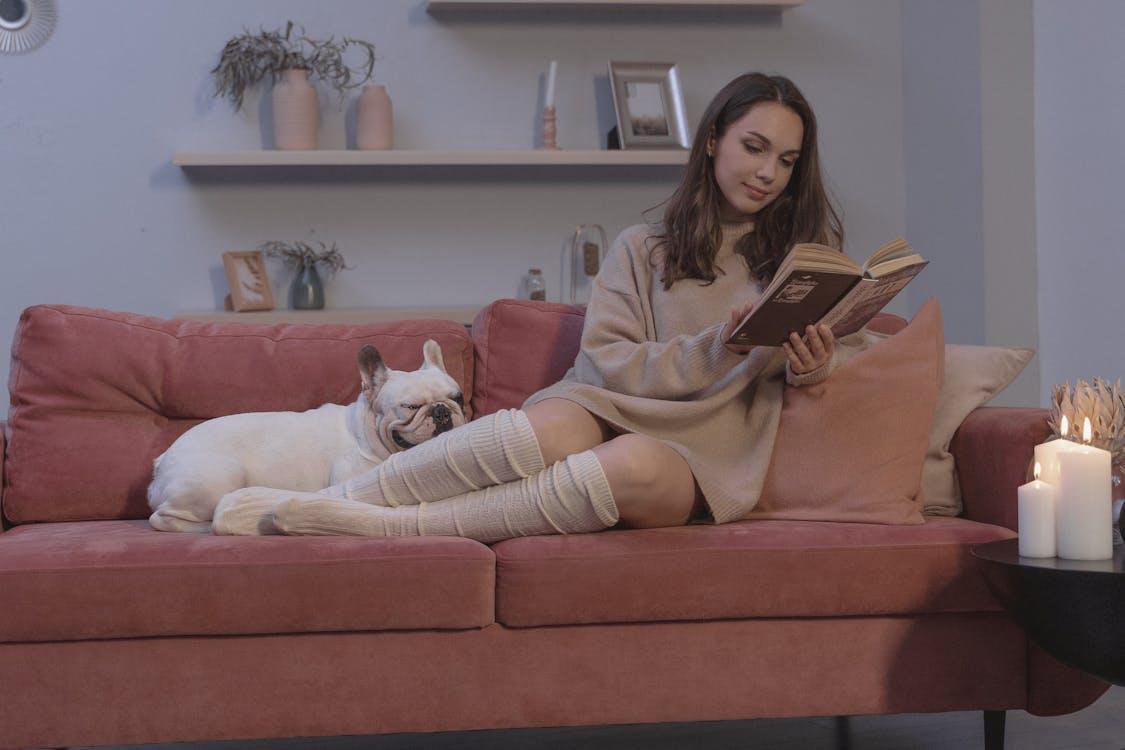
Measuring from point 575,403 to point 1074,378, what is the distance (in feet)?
5.85

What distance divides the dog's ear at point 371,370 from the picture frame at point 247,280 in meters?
1.46

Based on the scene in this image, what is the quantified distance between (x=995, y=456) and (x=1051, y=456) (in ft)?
1.04

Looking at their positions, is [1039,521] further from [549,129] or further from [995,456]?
[549,129]

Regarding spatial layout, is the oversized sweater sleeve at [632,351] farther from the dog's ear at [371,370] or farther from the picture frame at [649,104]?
the picture frame at [649,104]

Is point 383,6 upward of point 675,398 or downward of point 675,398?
upward

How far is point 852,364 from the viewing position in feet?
6.76

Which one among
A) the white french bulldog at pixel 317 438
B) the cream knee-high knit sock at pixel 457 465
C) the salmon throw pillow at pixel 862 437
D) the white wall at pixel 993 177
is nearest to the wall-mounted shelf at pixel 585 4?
the white wall at pixel 993 177

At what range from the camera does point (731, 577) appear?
180 cm

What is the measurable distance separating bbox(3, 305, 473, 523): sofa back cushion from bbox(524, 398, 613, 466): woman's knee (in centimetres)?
42

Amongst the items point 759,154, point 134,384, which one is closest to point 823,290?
point 759,154

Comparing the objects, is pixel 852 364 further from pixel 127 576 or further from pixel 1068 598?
pixel 127 576

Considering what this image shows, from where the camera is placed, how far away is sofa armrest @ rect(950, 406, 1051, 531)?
6.37 ft

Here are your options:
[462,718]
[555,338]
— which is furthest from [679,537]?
[555,338]

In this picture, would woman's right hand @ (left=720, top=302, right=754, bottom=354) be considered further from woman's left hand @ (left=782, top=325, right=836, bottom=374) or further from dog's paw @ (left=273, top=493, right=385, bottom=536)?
dog's paw @ (left=273, top=493, right=385, bottom=536)
